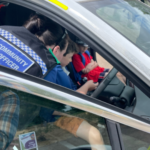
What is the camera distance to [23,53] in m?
1.17

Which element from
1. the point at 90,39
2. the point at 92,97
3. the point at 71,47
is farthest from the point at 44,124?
the point at 71,47

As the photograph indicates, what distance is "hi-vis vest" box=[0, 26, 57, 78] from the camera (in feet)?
3.66

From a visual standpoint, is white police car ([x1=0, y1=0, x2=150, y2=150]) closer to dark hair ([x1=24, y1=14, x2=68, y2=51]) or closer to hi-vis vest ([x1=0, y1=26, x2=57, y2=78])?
hi-vis vest ([x1=0, y1=26, x2=57, y2=78])

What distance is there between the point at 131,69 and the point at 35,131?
601mm

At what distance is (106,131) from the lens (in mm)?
1015

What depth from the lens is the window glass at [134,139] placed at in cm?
103

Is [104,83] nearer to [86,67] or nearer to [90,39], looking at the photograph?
[90,39]

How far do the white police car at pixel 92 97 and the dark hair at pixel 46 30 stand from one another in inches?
18.0

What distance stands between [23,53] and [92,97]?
470mm

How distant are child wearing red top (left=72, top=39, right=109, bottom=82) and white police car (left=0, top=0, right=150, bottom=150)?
0.95 m

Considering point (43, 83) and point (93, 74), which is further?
point (93, 74)

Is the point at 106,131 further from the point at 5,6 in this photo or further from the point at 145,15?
the point at 5,6

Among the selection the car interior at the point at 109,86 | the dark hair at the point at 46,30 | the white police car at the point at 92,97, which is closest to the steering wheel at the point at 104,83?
the car interior at the point at 109,86

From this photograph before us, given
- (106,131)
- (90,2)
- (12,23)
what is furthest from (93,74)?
(106,131)
